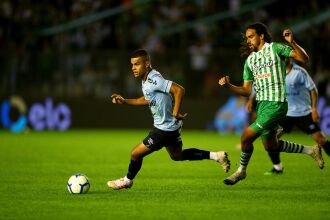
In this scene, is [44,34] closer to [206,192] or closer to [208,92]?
[208,92]

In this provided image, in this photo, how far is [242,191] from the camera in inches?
380

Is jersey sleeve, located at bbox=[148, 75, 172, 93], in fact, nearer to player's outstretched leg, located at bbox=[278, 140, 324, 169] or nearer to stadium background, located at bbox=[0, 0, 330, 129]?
player's outstretched leg, located at bbox=[278, 140, 324, 169]

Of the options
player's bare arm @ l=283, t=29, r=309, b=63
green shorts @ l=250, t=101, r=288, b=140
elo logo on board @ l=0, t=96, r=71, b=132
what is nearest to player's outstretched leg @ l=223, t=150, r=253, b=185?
green shorts @ l=250, t=101, r=288, b=140

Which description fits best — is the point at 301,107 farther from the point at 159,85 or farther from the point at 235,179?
the point at 159,85

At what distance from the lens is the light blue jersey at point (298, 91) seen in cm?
1221

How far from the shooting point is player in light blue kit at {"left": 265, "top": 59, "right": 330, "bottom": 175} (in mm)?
12149

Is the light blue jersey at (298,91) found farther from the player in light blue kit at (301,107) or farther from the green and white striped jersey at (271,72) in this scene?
the green and white striped jersey at (271,72)

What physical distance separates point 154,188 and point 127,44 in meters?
Answer: 13.2

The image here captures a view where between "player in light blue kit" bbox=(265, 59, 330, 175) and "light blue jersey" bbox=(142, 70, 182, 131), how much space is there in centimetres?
283

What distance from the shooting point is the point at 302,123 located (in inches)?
481

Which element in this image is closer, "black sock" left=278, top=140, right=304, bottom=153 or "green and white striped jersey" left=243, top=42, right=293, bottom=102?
"green and white striped jersey" left=243, top=42, right=293, bottom=102

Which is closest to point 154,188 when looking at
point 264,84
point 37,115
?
point 264,84

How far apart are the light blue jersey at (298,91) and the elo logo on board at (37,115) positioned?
1181cm

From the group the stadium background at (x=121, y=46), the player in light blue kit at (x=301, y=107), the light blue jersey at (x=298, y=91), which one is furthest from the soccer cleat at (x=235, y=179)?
the stadium background at (x=121, y=46)
